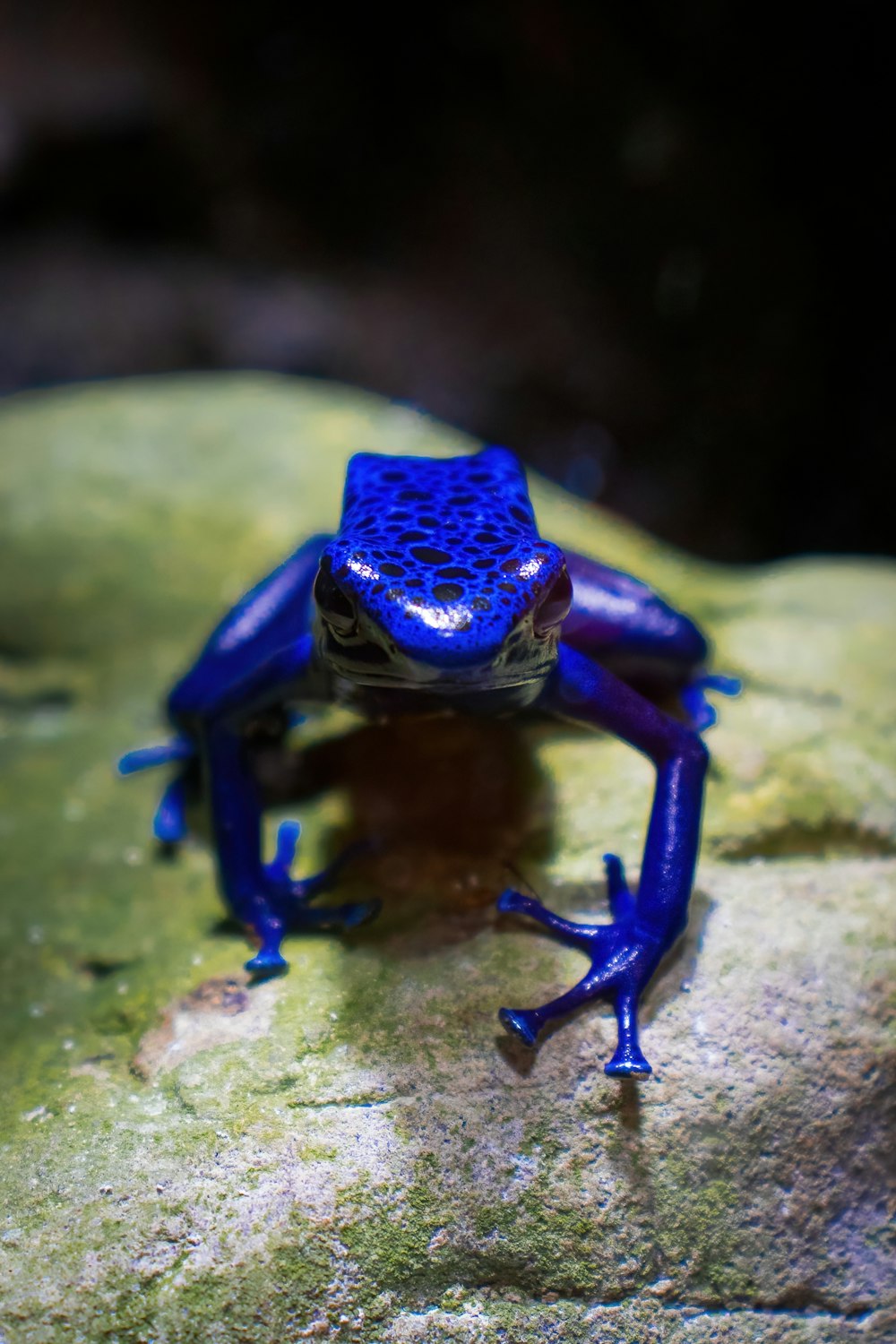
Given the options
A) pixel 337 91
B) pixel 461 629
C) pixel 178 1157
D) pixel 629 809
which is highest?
pixel 337 91

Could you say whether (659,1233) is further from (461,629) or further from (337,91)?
(337,91)

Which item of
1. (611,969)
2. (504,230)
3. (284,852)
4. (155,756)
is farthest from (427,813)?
(504,230)

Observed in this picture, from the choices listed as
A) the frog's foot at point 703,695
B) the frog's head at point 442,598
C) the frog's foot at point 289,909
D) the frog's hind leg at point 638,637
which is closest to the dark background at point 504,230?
the frog's foot at point 703,695

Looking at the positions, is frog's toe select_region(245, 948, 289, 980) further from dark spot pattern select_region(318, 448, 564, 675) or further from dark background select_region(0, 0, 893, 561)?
dark background select_region(0, 0, 893, 561)

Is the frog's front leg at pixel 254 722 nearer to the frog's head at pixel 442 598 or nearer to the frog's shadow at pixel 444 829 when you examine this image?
the frog's shadow at pixel 444 829

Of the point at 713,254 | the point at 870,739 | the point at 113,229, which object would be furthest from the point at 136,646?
the point at 713,254

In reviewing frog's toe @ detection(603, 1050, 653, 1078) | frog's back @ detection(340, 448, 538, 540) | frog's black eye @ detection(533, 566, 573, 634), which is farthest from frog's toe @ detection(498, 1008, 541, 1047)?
frog's back @ detection(340, 448, 538, 540)

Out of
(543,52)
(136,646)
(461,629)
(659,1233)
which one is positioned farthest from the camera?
(543,52)
